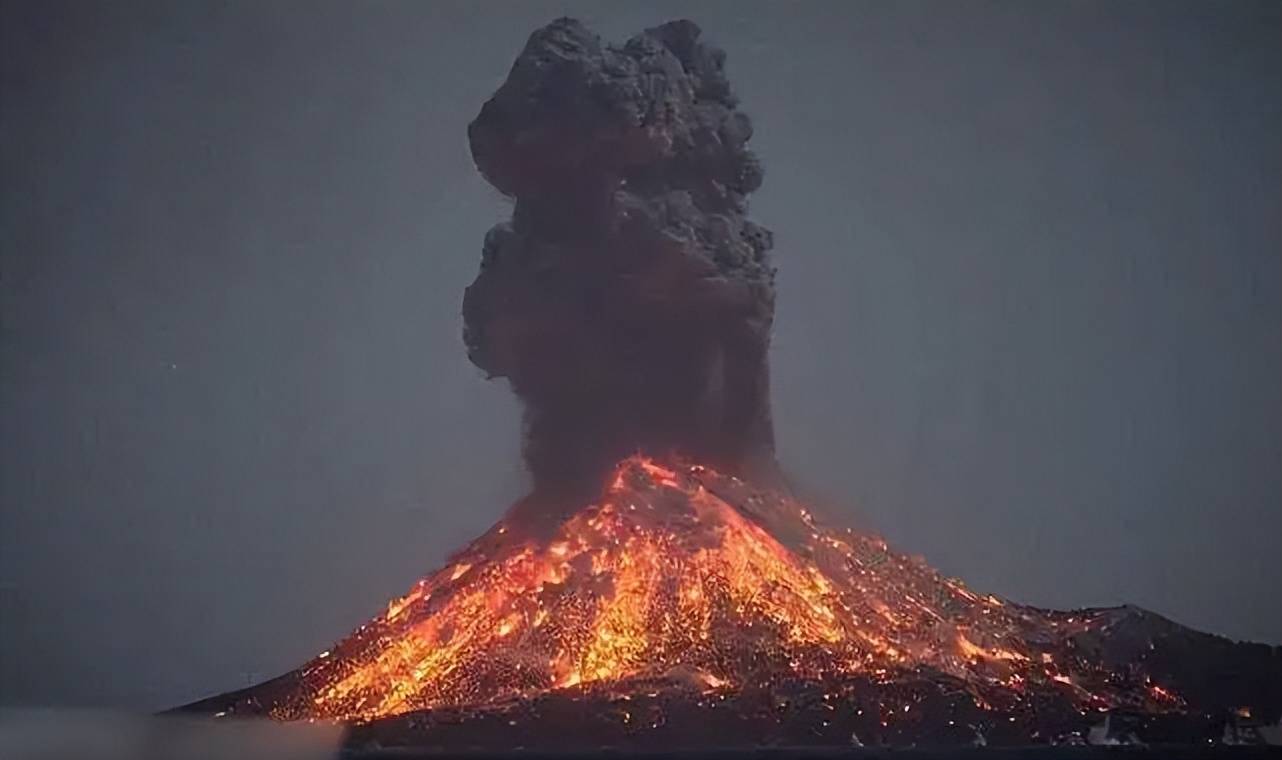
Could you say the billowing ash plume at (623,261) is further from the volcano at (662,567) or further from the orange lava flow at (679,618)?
the orange lava flow at (679,618)

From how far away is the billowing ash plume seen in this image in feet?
29.6

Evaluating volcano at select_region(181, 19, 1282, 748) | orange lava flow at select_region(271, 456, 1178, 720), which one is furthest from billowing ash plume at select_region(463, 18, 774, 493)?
orange lava flow at select_region(271, 456, 1178, 720)

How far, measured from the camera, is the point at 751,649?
27.8 feet

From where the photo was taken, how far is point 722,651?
841cm

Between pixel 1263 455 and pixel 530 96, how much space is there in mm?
4737

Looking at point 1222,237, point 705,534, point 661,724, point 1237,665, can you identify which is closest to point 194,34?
point 705,534

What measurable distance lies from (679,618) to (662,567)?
0.46 m

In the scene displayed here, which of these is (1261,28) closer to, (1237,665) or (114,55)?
(1237,665)

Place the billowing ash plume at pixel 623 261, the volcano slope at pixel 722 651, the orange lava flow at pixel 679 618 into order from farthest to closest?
1. the billowing ash plume at pixel 623 261
2. the orange lava flow at pixel 679 618
3. the volcano slope at pixel 722 651

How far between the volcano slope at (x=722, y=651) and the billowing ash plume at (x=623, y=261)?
15.5 inches

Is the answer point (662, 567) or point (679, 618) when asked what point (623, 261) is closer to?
point (662, 567)

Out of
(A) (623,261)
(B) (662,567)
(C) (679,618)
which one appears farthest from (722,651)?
(A) (623,261)

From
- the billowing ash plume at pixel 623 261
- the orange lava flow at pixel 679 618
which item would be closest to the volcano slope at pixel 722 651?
the orange lava flow at pixel 679 618

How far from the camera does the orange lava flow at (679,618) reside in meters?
8.34
